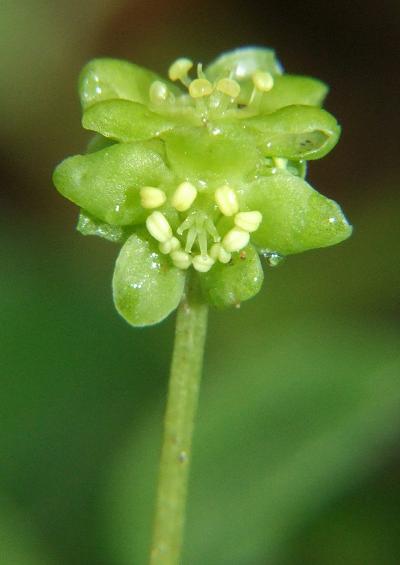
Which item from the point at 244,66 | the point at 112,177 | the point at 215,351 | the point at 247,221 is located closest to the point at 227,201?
the point at 247,221

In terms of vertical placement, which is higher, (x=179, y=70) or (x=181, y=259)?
(x=179, y=70)

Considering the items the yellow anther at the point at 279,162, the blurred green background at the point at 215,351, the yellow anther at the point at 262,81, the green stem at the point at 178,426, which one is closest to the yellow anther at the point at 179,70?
the yellow anther at the point at 262,81

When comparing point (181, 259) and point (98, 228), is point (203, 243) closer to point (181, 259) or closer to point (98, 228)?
point (181, 259)

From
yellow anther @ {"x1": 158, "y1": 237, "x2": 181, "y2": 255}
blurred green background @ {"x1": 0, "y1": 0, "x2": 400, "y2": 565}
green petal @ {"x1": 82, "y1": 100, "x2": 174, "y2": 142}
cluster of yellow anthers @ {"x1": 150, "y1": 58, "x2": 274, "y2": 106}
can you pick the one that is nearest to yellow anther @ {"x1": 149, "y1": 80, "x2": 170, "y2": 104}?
cluster of yellow anthers @ {"x1": 150, "y1": 58, "x2": 274, "y2": 106}

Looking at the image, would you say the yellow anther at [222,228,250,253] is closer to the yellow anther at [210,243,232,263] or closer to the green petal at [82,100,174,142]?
the yellow anther at [210,243,232,263]

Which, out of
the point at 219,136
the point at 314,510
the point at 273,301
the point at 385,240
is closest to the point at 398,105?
the point at 385,240

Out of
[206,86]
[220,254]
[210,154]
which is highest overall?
[206,86]

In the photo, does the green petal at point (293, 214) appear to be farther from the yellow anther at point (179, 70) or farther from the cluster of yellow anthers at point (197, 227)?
the yellow anther at point (179, 70)
